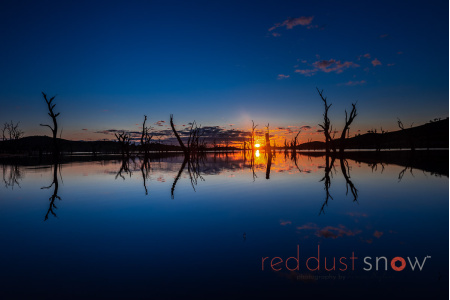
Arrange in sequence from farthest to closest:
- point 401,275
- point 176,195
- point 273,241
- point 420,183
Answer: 1. point 420,183
2. point 176,195
3. point 273,241
4. point 401,275

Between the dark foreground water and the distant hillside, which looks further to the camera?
the distant hillside

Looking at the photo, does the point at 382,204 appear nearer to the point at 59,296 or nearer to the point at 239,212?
the point at 239,212

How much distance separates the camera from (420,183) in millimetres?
8648

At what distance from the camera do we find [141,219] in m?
4.91

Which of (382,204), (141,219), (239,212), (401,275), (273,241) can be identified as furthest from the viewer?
(382,204)

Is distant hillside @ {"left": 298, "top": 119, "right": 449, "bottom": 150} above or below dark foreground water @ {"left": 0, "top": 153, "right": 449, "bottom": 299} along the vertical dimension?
above

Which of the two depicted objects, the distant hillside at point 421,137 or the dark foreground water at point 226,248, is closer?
the dark foreground water at point 226,248

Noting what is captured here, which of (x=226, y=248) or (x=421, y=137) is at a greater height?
(x=421, y=137)

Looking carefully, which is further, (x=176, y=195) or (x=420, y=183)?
(x=420, y=183)

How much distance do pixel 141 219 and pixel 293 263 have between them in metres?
3.09

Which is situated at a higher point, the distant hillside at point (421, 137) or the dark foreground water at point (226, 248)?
the distant hillside at point (421, 137)

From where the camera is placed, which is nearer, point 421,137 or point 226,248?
point 226,248

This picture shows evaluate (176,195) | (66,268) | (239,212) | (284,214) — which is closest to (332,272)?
(284,214)

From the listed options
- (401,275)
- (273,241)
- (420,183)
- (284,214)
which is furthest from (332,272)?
(420,183)
